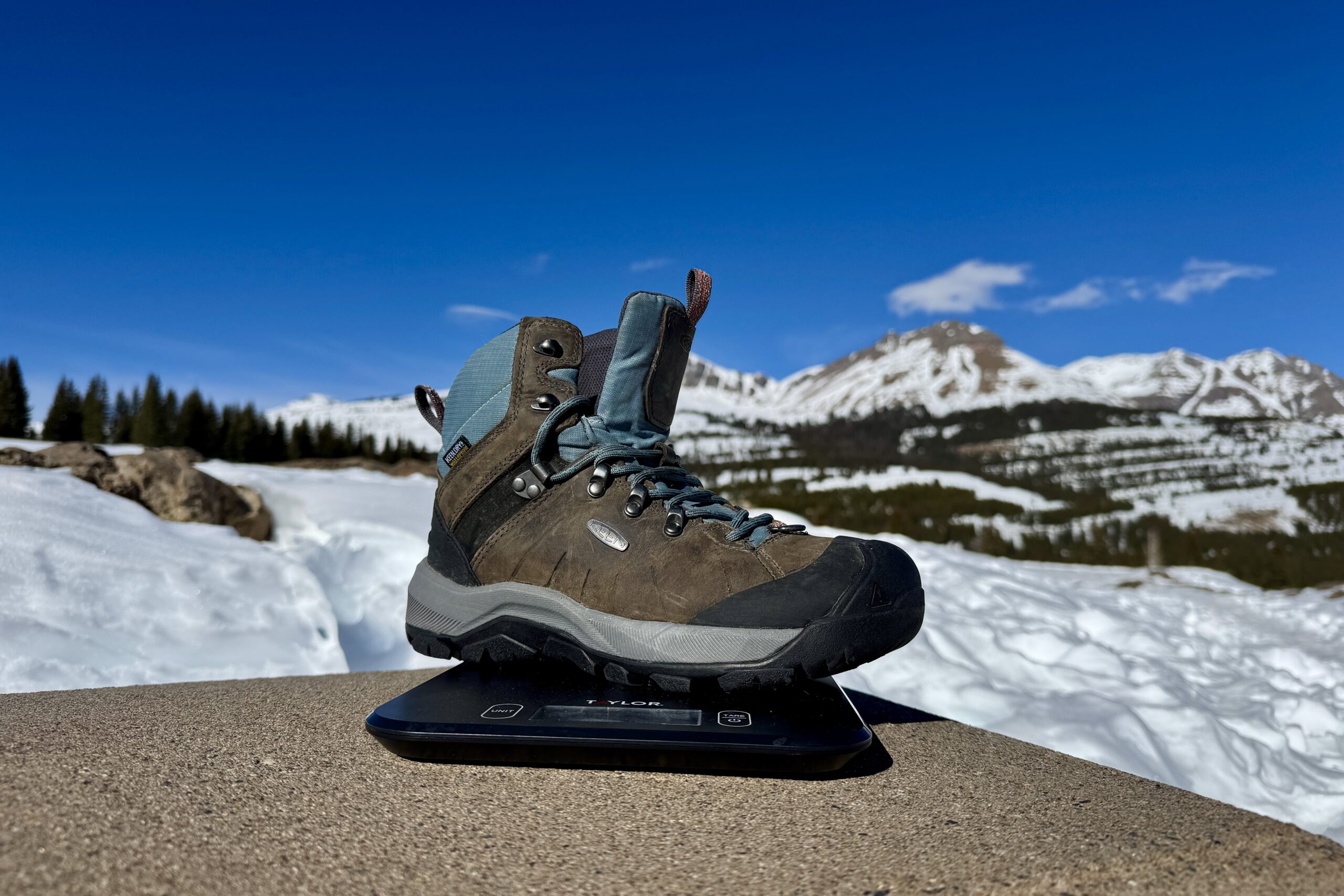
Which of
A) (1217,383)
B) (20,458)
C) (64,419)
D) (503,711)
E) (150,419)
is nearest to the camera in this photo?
(503,711)

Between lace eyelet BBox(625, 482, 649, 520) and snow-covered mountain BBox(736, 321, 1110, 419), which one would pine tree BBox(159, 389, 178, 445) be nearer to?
lace eyelet BBox(625, 482, 649, 520)

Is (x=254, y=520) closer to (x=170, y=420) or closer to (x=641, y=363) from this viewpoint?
(x=641, y=363)

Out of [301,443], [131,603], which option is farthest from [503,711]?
[301,443]

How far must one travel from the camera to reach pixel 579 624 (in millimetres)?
1502

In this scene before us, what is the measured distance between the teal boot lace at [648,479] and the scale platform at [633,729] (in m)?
0.33

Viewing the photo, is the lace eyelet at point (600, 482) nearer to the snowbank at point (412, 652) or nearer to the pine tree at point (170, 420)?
the snowbank at point (412, 652)

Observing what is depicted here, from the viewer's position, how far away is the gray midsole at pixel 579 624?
1.34 metres

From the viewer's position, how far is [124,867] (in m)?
0.76

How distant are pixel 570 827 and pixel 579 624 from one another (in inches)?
20.6

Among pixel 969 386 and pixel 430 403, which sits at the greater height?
pixel 969 386

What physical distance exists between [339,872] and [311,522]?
5152 millimetres

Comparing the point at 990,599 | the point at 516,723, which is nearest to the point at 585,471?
the point at 516,723

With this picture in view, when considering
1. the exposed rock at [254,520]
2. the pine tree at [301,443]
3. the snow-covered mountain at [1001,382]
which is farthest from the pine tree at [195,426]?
the snow-covered mountain at [1001,382]

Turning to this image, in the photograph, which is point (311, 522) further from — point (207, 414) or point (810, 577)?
point (207, 414)
